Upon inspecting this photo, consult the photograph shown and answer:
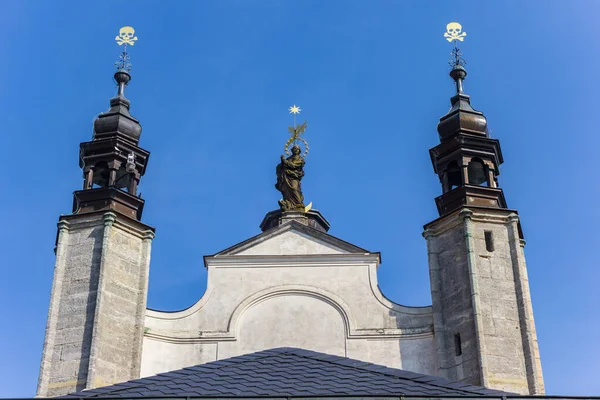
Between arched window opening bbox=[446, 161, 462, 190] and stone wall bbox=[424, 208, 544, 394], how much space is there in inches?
64.2

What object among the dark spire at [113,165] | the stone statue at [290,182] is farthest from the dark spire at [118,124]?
the stone statue at [290,182]

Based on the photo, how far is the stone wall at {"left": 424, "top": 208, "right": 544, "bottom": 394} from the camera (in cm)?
2419

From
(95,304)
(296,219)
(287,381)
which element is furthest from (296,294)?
(287,381)

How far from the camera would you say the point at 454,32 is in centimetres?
3047

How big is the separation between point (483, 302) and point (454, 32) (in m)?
8.16

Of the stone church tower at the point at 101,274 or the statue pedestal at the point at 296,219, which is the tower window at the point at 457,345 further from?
the stone church tower at the point at 101,274

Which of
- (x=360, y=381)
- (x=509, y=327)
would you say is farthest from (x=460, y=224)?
(x=360, y=381)

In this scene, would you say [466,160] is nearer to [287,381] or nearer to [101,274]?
[101,274]

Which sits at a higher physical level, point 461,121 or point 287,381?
point 461,121

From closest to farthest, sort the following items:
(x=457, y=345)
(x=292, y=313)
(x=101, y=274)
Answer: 1. (x=457, y=345)
2. (x=101, y=274)
3. (x=292, y=313)

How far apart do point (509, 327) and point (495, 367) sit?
1037mm

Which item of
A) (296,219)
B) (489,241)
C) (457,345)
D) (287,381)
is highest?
(296,219)

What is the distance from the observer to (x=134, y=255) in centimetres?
2645

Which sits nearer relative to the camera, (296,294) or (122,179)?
(296,294)
